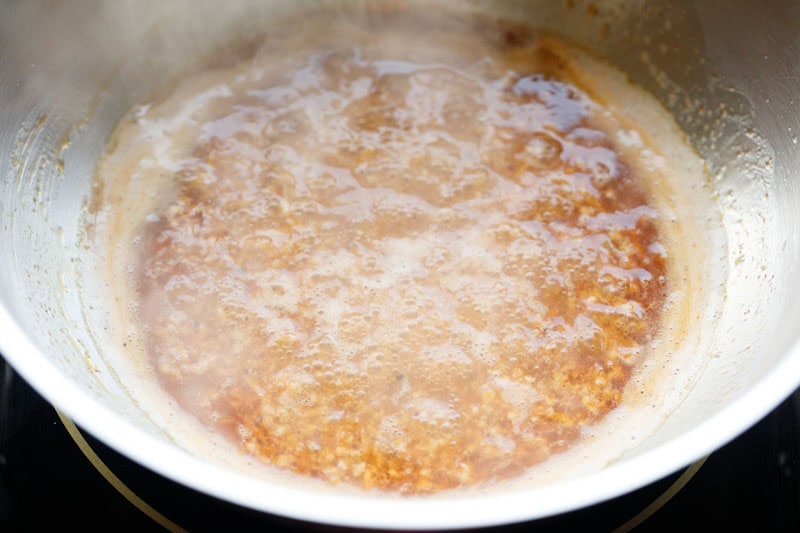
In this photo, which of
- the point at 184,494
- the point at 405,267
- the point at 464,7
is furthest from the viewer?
the point at 464,7

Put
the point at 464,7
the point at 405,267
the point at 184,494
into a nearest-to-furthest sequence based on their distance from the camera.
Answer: the point at 184,494 < the point at 405,267 < the point at 464,7

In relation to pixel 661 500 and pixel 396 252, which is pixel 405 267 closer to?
pixel 396 252

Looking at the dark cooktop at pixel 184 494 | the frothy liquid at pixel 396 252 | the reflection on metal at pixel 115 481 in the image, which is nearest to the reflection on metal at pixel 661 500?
the dark cooktop at pixel 184 494

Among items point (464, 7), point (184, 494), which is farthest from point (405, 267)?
point (464, 7)

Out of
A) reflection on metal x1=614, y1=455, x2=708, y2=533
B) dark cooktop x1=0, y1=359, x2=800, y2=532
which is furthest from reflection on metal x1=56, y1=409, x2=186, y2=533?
reflection on metal x1=614, y1=455, x2=708, y2=533

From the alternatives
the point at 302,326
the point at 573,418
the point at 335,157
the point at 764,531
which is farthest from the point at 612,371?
the point at 335,157

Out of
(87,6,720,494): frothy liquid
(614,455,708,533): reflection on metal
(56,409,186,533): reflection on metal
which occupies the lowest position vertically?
(56,409,186,533): reflection on metal

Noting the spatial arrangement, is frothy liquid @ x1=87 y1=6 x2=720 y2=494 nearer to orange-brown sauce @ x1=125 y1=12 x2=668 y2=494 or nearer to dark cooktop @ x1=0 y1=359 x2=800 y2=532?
orange-brown sauce @ x1=125 y1=12 x2=668 y2=494
